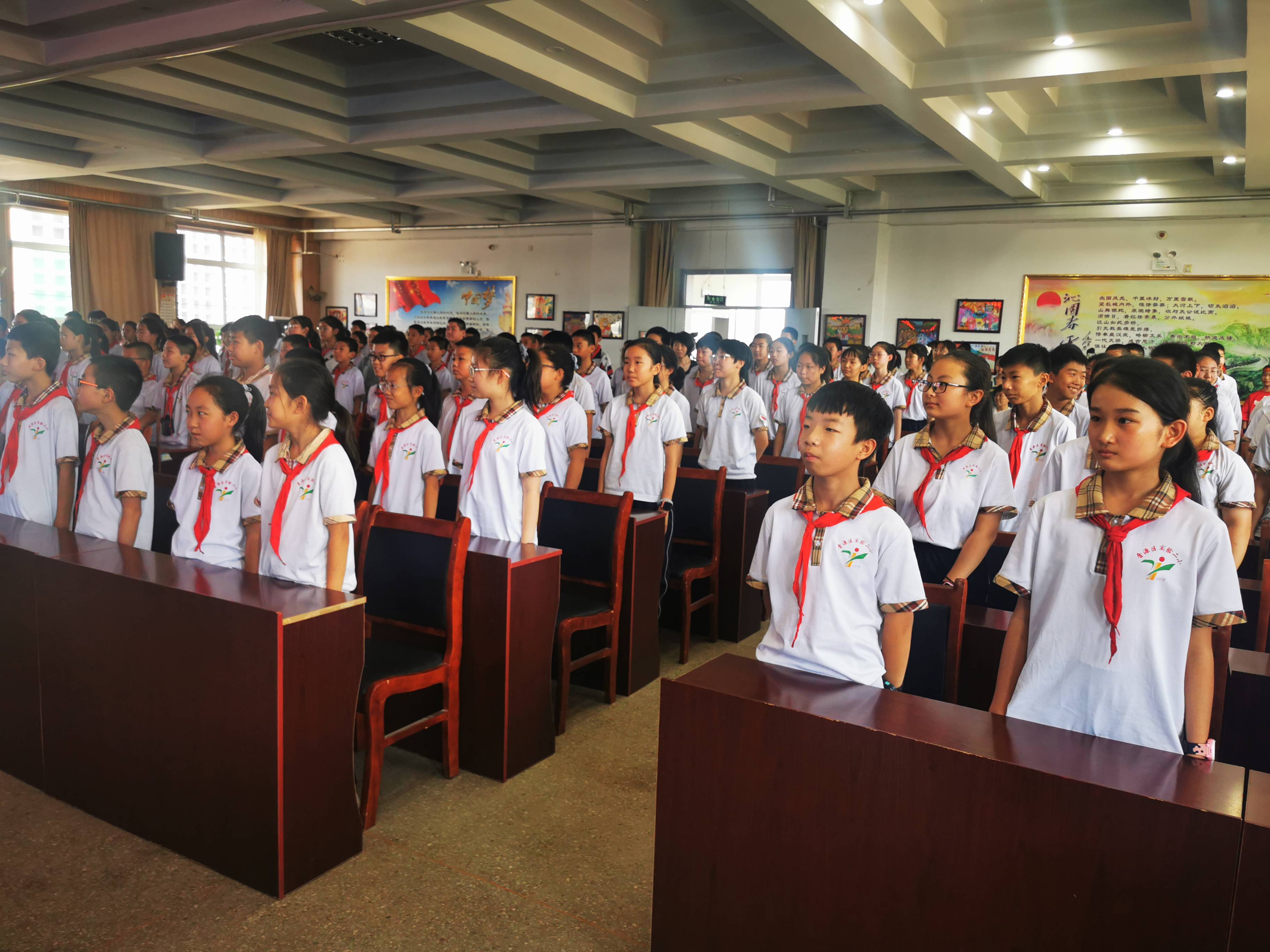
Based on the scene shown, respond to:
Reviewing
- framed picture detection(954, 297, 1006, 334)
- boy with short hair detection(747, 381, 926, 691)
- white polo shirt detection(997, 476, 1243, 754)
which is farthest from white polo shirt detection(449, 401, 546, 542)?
framed picture detection(954, 297, 1006, 334)

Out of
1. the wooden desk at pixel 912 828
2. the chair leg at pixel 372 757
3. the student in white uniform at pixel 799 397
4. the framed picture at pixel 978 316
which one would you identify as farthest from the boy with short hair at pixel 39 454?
the framed picture at pixel 978 316

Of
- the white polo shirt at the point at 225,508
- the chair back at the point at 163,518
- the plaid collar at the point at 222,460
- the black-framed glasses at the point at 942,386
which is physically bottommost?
the chair back at the point at 163,518

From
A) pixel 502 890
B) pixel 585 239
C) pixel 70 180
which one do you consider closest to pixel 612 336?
pixel 585 239

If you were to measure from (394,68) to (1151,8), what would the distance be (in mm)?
5399

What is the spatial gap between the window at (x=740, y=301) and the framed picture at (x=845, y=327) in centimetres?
75

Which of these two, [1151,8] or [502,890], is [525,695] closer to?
[502,890]

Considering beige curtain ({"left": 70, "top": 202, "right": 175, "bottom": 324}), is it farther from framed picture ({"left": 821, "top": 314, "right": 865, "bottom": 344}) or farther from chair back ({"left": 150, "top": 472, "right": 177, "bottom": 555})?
chair back ({"left": 150, "top": 472, "right": 177, "bottom": 555})

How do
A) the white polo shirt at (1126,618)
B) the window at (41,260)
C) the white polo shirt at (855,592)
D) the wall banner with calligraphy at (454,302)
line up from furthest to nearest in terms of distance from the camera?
the wall banner with calligraphy at (454,302)
the window at (41,260)
the white polo shirt at (855,592)
the white polo shirt at (1126,618)

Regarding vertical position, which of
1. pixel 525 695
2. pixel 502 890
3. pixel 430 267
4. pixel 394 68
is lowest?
pixel 502 890

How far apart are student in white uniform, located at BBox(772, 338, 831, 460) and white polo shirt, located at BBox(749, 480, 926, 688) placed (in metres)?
4.34

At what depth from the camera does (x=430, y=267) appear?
592 inches

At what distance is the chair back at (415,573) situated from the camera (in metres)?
2.92

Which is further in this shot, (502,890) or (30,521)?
(30,521)

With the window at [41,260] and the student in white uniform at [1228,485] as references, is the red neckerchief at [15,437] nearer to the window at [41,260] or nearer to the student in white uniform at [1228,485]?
the student in white uniform at [1228,485]
